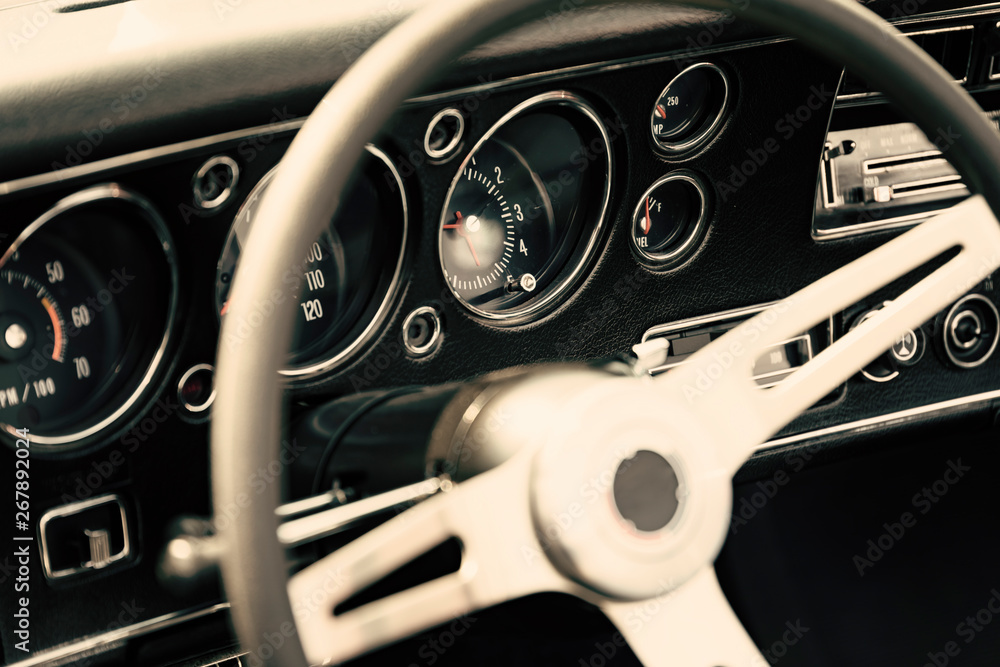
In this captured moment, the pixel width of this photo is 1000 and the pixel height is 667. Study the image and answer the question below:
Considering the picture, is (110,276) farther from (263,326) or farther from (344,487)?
(263,326)

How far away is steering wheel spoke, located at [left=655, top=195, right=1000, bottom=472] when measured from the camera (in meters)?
1.09

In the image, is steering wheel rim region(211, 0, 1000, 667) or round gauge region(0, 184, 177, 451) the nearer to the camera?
steering wheel rim region(211, 0, 1000, 667)

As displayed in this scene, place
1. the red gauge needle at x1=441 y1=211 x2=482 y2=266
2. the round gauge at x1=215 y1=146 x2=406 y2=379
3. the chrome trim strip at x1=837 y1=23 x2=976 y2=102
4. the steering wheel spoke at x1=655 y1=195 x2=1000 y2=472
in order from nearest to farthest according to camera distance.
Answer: the steering wheel spoke at x1=655 y1=195 x2=1000 y2=472, the round gauge at x1=215 y1=146 x2=406 y2=379, the red gauge needle at x1=441 y1=211 x2=482 y2=266, the chrome trim strip at x1=837 y1=23 x2=976 y2=102

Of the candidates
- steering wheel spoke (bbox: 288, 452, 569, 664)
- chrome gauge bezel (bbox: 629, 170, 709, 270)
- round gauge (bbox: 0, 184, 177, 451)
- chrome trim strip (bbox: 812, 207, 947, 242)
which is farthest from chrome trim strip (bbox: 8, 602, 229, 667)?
chrome trim strip (bbox: 812, 207, 947, 242)

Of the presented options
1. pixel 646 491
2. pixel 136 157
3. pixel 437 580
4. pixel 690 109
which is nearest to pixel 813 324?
pixel 646 491

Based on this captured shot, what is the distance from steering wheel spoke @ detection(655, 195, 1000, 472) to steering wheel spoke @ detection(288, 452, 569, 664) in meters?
0.20

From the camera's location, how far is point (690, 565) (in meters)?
1.02

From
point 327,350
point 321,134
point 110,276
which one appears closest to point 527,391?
point 321,134

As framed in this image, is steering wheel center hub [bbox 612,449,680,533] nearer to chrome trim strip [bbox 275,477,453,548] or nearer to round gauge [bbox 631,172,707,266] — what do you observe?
chrome trim strip [bbox 275,477,453,548]

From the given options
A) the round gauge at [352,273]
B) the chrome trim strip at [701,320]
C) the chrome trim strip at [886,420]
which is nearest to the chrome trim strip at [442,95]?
the round gauge at [352,273]

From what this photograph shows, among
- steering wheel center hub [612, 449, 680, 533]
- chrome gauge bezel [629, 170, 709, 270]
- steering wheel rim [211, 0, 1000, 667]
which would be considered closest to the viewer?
steering wheel rim [211, 0, 1000, 667]

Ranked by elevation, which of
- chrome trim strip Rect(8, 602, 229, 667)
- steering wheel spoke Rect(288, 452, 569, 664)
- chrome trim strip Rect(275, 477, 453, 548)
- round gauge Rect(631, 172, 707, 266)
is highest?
round gauge Rect(631, 172, 707, 266)

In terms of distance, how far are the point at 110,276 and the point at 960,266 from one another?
987mm

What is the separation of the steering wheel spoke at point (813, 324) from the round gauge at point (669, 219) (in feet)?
1.64
